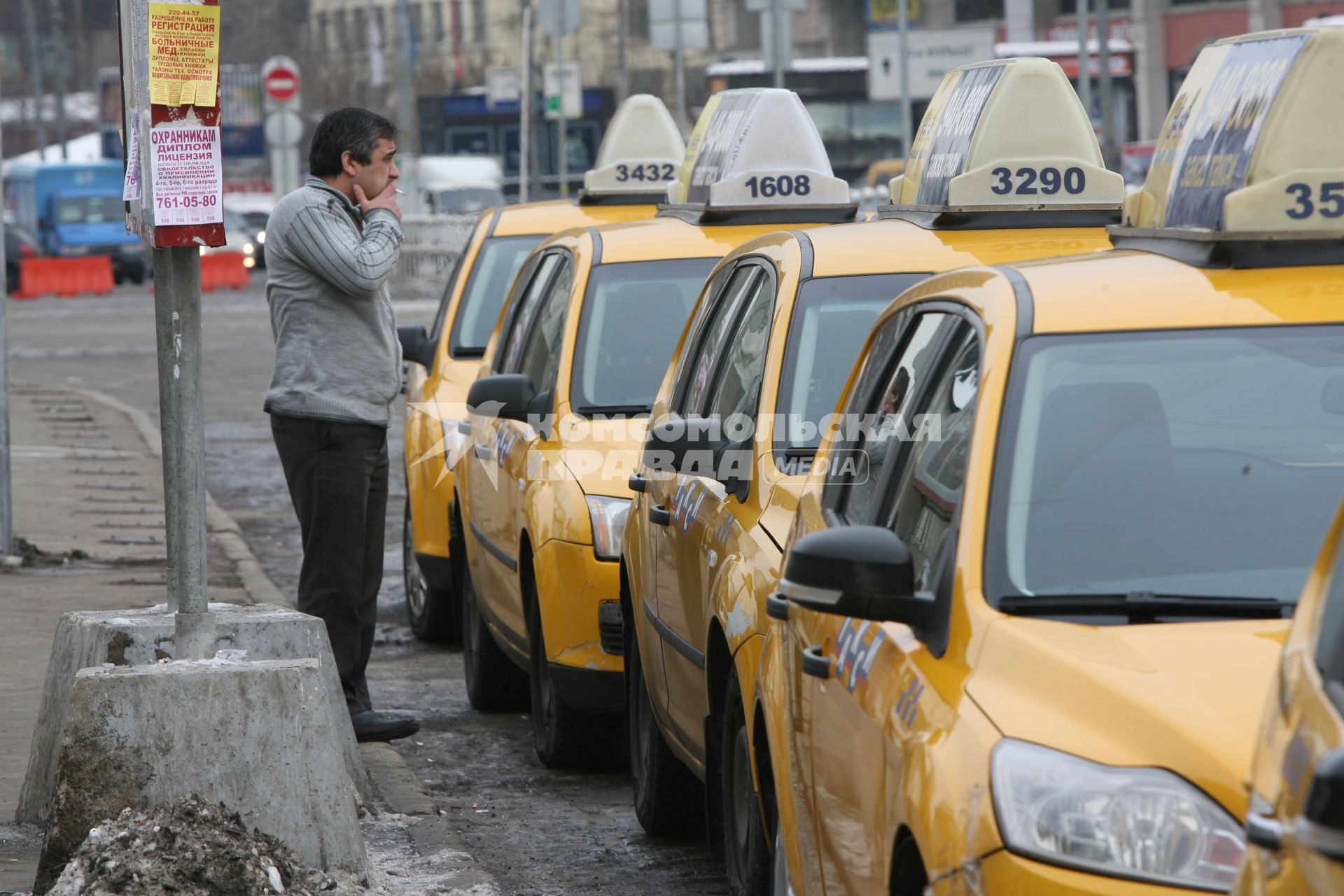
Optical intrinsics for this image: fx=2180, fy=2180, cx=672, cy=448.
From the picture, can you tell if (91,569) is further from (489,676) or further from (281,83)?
(281,83)

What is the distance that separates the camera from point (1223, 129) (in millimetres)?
4574

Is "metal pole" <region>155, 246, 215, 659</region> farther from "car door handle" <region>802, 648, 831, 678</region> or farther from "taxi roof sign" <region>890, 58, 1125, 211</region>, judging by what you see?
"taxi roof sign" <region>890, 58, 1125, 211</region>

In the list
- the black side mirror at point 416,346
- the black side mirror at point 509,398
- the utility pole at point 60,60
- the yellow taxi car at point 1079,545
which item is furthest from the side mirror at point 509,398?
the utility pole at point 60,60

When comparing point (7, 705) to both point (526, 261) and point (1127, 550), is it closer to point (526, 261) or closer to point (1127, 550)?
point (526, 261)

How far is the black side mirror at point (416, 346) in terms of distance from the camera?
10.1 meters

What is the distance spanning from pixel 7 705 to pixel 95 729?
280 cm

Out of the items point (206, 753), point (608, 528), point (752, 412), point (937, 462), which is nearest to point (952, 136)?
point (608, 528)

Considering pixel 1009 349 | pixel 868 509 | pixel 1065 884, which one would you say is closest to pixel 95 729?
pixel 868 509

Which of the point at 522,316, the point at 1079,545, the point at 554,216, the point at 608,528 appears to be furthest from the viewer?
the point at 554,216

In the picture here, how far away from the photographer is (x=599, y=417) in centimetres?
731

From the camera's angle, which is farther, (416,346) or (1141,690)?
(416,346)

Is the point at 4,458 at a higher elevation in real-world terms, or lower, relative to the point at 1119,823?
lower

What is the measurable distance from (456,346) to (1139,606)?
7.15 m

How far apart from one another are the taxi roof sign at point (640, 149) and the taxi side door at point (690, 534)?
5.49m
